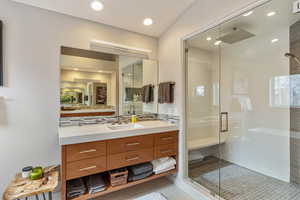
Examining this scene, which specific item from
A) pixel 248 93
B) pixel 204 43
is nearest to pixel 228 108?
pixel 248 93

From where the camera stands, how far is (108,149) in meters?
1.74

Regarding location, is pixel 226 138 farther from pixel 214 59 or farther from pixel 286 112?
pixel 214 59

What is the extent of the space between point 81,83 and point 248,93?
2859 mm

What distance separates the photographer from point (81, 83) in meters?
2.21

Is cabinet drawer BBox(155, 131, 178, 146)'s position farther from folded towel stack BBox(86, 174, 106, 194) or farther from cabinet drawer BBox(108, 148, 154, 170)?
folded towel stack BBox(86, 174, 106, 194)

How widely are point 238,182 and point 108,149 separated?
2.06 meters

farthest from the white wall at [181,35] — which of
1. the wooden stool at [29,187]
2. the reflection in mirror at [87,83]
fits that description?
the wooden stool at [29,187]

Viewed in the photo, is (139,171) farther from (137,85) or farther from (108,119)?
(137,85)

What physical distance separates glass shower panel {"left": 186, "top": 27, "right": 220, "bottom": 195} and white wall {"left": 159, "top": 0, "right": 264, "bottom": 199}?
16cm

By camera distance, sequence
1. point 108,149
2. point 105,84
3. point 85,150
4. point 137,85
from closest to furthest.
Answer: point 85,150 < point 108,149 < point 105,84 < point 137,85

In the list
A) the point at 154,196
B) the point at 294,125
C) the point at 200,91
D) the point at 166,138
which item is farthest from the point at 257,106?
the point at 154,196

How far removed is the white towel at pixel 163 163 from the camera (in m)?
2.14

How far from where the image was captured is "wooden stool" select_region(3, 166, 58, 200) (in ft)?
4.16

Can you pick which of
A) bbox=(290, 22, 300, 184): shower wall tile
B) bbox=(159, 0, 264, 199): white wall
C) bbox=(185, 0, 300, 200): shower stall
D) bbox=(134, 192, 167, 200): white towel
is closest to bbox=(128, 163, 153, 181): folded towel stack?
bbox=(134, 192, 167, 200): white towel
